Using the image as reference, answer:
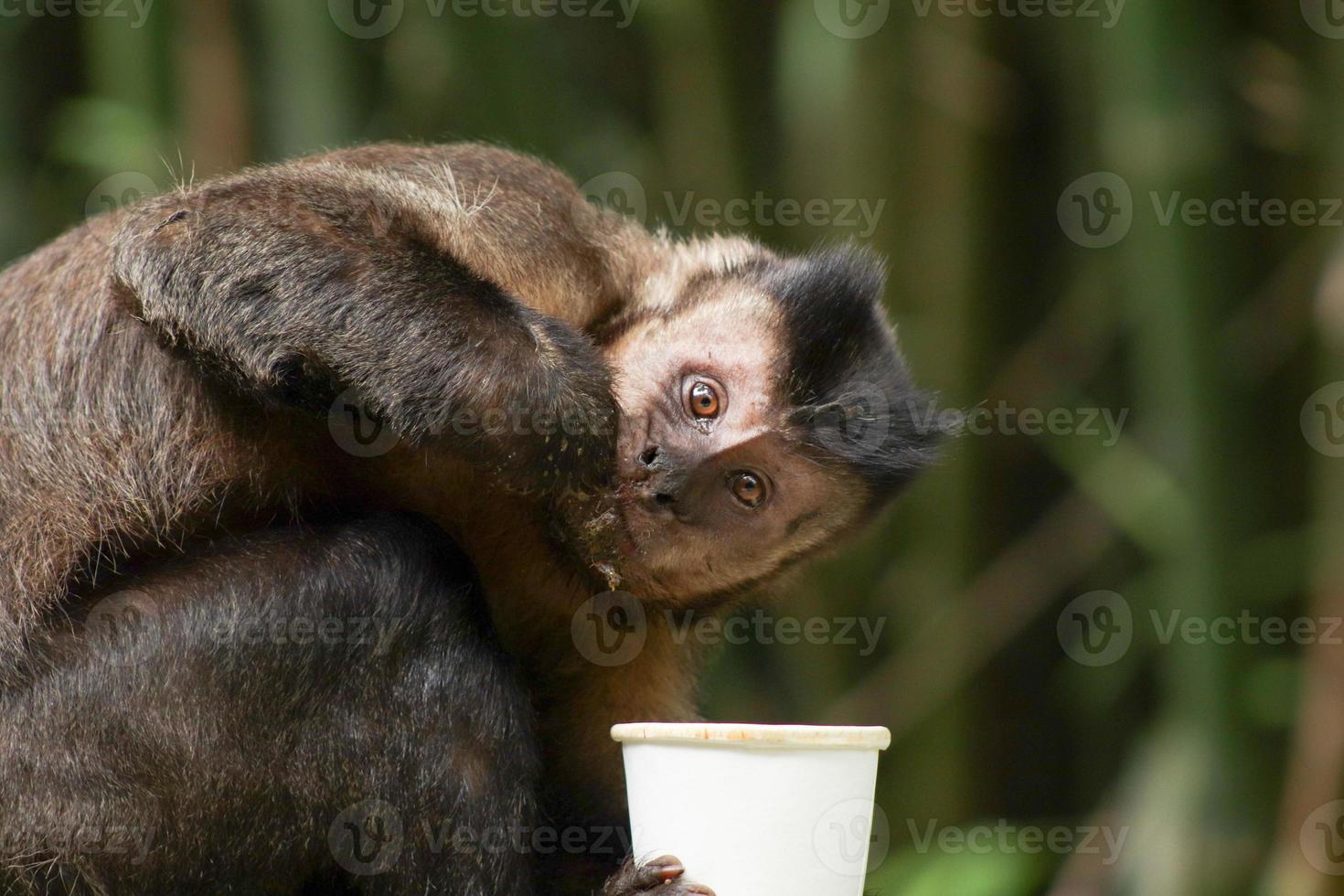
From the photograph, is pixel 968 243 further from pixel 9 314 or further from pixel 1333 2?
pixel 9 314

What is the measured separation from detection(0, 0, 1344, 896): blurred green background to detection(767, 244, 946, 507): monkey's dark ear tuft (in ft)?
4.06

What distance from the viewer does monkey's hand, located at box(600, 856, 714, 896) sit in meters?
2.30

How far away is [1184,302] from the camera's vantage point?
4621 millimetres

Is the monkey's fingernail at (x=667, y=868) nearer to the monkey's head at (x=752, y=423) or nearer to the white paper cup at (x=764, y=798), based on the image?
the white paper cup at (x=764, y=798)

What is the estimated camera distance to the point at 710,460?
321 cm

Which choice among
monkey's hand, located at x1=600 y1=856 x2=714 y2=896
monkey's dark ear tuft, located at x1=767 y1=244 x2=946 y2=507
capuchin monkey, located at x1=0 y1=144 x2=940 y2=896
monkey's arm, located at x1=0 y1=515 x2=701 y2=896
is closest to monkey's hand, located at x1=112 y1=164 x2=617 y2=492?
capuchin monkey, located at x1=0 y1=144 x2=940 y2=896

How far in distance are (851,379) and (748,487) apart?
0.36 metres

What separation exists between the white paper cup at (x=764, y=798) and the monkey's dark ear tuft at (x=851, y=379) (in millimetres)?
1218

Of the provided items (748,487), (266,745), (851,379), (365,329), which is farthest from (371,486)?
(851,379)

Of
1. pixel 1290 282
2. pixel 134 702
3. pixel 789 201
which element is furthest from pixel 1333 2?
pixel 134 702

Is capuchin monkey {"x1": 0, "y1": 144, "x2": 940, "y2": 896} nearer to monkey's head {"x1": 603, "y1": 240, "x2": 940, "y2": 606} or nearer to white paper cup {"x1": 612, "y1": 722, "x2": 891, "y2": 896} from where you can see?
monkey's head {"x1": 603, "y1": 240, "x2": 940, "y2": 606}

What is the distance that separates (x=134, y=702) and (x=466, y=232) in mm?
1190

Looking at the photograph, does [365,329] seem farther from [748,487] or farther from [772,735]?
[772,735]

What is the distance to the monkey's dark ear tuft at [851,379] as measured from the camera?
332 cm
